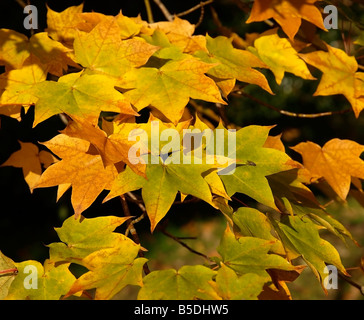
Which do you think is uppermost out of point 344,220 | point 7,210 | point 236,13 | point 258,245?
point 236,13

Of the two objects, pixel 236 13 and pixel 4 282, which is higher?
pixel 236 13

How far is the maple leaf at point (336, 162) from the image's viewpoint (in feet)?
4.27

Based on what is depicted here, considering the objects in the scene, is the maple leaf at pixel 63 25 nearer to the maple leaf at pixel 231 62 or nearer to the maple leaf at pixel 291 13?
the maple leaf at pixel 231 62

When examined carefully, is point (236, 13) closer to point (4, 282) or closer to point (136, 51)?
point (136, 51)

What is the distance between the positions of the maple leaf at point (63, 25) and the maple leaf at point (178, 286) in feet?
2.37

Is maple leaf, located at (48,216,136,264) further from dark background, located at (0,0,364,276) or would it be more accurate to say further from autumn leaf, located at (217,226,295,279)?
dark background, located at (0,0,364,276)

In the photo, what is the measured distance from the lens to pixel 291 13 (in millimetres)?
1204

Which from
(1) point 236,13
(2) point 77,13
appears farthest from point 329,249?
(1) point 236,13

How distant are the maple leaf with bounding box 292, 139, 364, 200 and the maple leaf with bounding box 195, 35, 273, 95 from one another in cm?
Answer: 28

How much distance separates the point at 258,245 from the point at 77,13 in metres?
0.81

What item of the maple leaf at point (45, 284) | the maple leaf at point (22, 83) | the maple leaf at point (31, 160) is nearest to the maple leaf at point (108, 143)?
the maple leaf at point (22, 83)

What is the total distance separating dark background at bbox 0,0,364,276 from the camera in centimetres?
290

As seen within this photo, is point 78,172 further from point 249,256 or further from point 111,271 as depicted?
point 249,256

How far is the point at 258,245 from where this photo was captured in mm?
957
